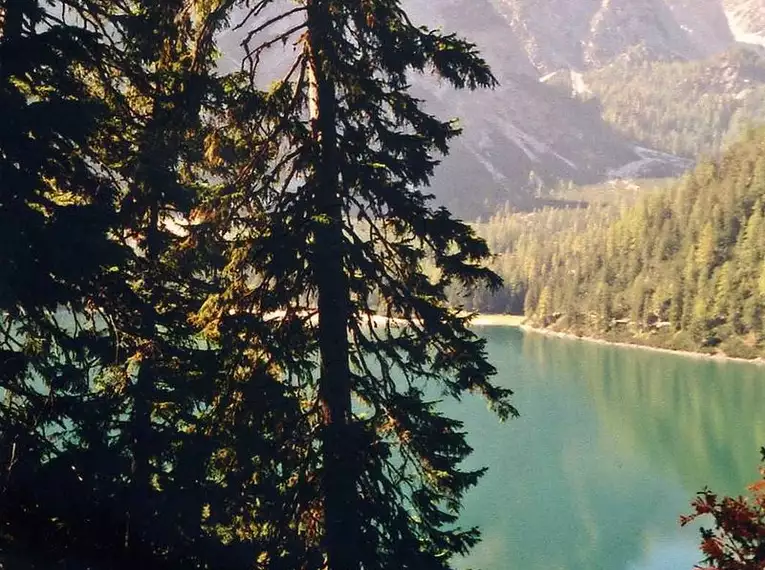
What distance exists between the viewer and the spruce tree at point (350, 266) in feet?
28.3

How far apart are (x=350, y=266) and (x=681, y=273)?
151 meters

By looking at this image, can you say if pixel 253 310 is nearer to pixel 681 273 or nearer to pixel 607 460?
pixel 607 460

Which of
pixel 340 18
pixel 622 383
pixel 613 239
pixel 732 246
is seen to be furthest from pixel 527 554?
pixel 613 239

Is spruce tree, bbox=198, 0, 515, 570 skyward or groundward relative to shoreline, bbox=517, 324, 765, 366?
skyward

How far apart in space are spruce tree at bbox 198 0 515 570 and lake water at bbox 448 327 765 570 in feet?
94.2

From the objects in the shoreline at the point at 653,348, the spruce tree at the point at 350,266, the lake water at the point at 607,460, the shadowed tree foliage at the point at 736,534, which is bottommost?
the lake water at the point at 607,460

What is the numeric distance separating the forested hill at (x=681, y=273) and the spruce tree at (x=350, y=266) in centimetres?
12105

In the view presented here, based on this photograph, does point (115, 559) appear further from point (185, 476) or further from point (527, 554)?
point (527, 554)

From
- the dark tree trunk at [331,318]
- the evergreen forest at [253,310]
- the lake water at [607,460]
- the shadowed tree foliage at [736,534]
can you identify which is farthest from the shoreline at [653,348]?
the dark tree trunk at [331,318]

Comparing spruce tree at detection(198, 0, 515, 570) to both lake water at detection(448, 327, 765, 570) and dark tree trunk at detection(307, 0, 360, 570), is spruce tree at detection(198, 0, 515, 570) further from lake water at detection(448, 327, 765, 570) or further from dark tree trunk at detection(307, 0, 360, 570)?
→ lake water at detection(448, 327, 765, 570)

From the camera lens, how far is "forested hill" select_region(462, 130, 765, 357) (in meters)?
127

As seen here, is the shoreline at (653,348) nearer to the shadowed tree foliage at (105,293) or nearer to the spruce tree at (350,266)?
the spruce tree at (350,266)

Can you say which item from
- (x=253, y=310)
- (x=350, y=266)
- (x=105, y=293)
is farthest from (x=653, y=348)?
(x=105, y=293)

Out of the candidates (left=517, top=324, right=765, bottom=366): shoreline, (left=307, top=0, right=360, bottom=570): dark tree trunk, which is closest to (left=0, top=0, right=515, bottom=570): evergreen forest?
(left=307, top=0, right=360, bottom=570): dark tree trunk
